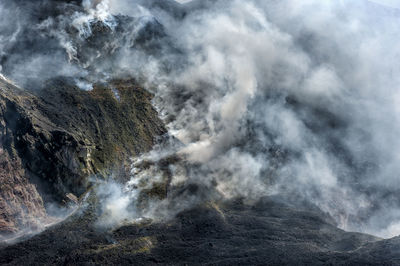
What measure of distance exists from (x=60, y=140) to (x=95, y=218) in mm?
15564

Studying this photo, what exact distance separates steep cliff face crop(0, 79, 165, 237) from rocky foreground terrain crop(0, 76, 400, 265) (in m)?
0.17

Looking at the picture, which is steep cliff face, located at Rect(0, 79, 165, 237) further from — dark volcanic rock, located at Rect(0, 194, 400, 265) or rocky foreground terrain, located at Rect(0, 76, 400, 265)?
dark volcanic rock, located at Rect(0, 194, 400, 265)

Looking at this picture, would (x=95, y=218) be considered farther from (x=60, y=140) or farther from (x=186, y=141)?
(x=186, y=141)

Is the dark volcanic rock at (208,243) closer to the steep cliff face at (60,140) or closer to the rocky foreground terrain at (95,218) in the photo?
the rocky foreground terrain at (95,218)

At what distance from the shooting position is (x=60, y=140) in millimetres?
65750

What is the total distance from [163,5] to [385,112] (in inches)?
3140

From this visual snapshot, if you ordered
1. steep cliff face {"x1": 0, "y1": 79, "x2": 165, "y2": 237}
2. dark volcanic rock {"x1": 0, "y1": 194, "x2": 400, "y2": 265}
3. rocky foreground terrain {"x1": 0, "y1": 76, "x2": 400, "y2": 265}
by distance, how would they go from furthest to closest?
steep cliff face {"x1": 0, "y1": 79, "x2": 165, "y2": 237} < rocky foreground terrain {"x1": 0, "y1": 76, "x2": 400, "y2": 265} < dark volcanic rock {"x1": 0, "y1": 194, "x2": 400, "y2": 265}

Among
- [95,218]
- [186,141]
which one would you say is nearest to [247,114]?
[186,141]

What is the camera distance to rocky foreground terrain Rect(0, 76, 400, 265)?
52.8 meters

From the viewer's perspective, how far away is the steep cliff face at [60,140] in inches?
2282

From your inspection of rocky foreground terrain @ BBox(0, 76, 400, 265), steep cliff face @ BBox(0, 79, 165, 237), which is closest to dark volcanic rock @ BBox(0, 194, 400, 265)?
rocky foreground terrain @ BBox(0, 76, 400, 265)

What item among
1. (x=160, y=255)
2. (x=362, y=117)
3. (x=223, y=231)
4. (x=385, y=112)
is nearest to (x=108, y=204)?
(x=160, y=255)

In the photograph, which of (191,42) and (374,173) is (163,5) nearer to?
(191,42)

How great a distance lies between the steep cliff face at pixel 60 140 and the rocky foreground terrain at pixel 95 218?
0.17 m
